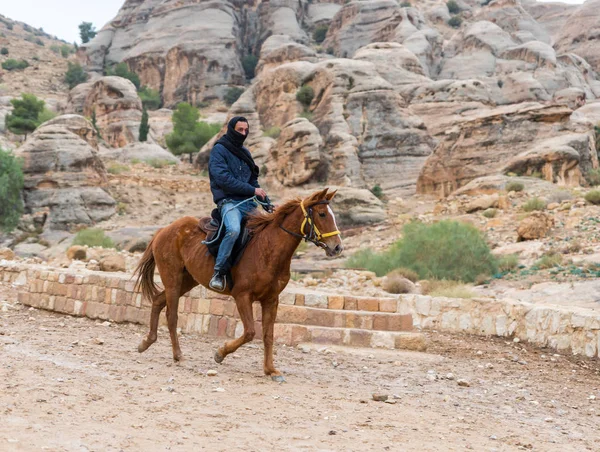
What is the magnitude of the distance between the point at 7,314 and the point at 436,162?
79.6ft

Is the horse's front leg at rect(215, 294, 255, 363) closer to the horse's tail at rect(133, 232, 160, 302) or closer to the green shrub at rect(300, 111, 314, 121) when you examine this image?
the horse's tail at rect(133, 232, 160, 302)

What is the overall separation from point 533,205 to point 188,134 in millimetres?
31648

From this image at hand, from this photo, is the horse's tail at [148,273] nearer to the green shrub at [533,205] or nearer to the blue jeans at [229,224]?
the blue jeans at [229,224]

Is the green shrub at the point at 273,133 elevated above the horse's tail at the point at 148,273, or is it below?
above

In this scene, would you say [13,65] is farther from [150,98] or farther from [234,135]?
[234,135]

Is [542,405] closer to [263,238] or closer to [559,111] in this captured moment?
[263,238]

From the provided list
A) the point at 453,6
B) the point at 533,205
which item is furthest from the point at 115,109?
the point at 453,6

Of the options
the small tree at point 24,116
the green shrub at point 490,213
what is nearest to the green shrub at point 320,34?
the small tree at point 24,116

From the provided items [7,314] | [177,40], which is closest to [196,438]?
[7,314]

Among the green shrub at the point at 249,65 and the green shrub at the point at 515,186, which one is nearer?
the green shrub at the point at 515,186

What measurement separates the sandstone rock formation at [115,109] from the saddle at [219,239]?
1940 inches

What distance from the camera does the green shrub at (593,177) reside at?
93.4 feet

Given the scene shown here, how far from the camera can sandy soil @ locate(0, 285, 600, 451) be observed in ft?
14.1

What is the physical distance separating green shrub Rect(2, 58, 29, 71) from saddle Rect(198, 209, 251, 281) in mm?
79347
